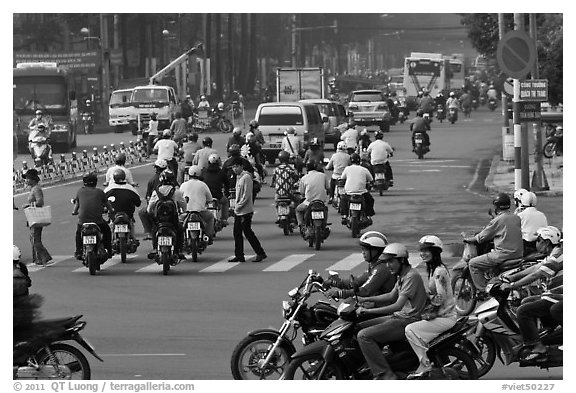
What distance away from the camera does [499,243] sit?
19672 mm

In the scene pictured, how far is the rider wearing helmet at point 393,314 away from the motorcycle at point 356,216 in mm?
13820

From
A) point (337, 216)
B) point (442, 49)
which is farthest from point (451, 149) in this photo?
point (442, 49)

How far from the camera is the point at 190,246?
2589cm

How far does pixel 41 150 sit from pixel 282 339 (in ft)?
95.2

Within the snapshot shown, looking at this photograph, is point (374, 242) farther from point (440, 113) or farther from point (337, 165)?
point (440, 113)

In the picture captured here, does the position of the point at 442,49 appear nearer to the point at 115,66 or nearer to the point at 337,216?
the point at 115,66

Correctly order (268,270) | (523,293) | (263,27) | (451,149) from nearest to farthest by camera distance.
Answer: (523,293), (268,270), (451,149), (263,27)

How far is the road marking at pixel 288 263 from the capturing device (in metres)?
24.7

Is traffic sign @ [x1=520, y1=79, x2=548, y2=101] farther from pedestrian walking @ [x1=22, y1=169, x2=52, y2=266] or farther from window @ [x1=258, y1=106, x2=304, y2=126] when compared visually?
window @ [x1=258, y1=106, x2=304, y2=126]

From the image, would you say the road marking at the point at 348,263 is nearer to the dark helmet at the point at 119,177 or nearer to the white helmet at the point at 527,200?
the dark helmet at the point at 119,177

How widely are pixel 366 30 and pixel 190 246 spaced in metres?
120

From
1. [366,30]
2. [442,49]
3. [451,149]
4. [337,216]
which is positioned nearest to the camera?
[337,216]
